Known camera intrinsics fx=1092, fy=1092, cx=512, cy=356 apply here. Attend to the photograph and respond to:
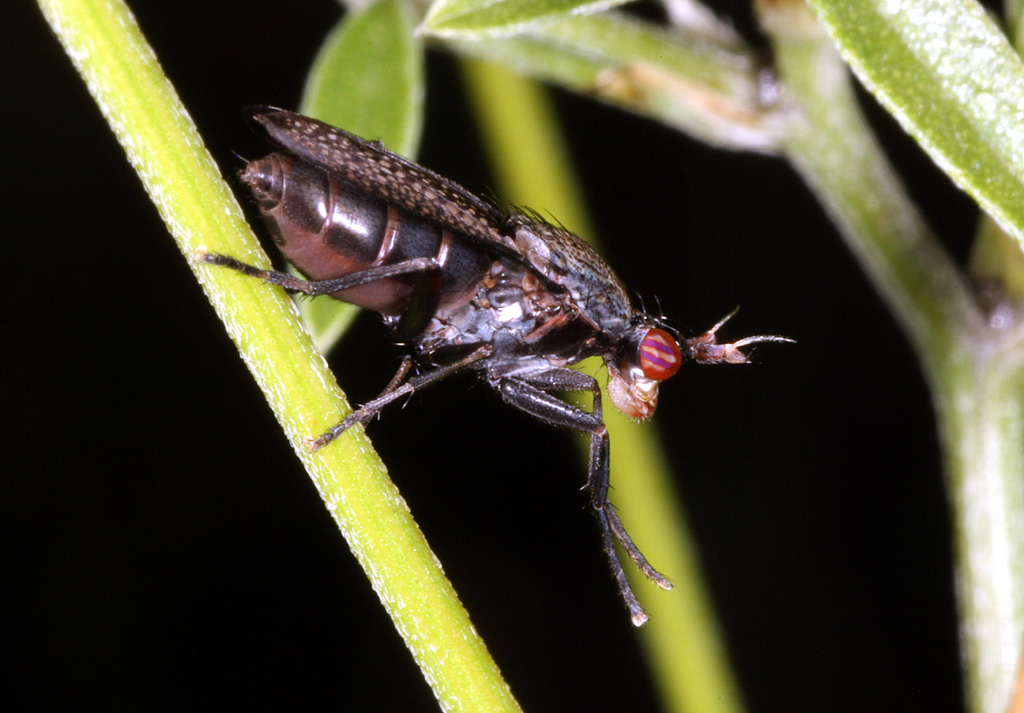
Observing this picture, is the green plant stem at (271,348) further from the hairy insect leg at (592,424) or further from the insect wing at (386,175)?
the hairy insect leg at (592,424)

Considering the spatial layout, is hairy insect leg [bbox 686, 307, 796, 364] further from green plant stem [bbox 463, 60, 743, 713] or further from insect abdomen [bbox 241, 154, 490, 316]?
insect abdomen [bbox 241, 154, 490, 316]

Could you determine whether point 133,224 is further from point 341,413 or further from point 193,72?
point 341,413

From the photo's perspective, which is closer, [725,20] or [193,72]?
[725,20]

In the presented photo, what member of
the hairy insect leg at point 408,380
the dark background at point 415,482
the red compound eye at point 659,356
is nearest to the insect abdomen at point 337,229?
the hairy insect leg at point 408,380

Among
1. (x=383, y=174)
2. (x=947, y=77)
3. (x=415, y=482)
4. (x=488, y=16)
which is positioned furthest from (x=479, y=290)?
(x=947, y=77)

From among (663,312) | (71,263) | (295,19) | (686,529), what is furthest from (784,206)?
(71,263)

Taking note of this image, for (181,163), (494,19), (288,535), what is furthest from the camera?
(288,535)
